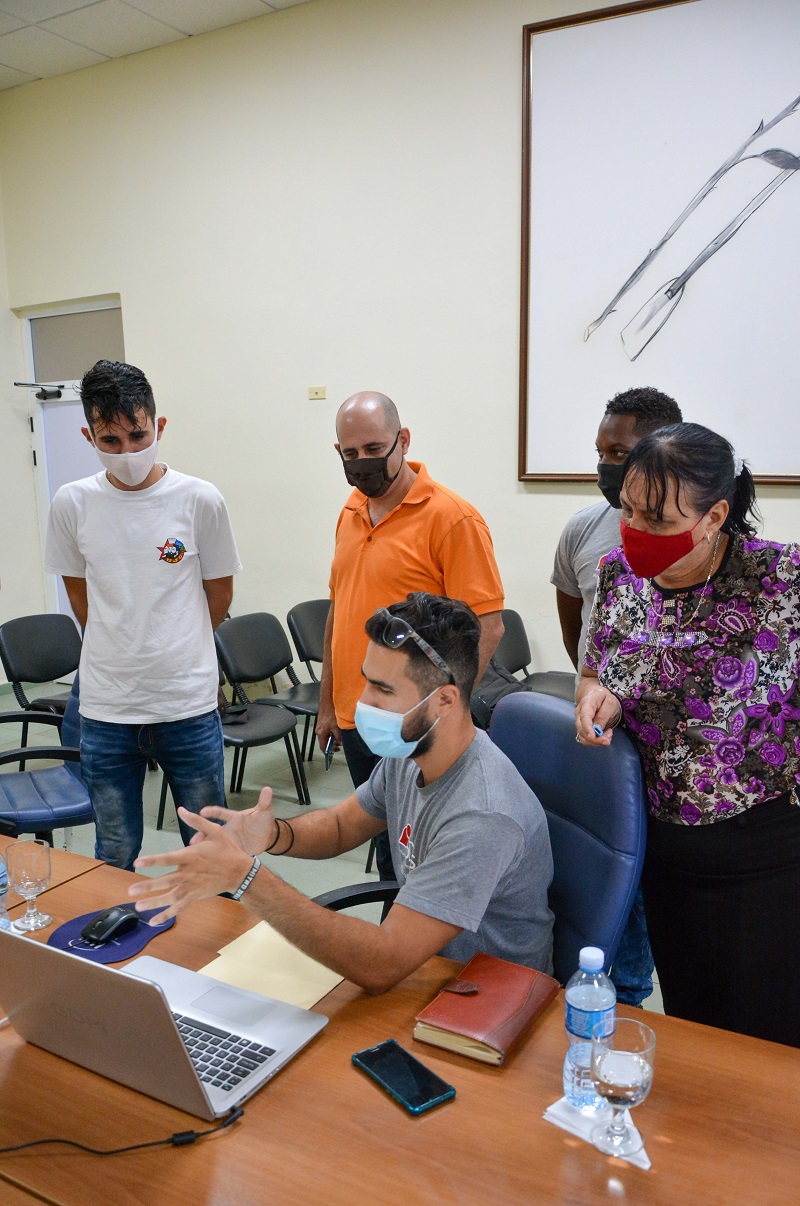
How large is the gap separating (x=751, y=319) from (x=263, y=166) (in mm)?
2664

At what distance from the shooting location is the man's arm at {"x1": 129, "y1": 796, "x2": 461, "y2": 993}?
1.21 metres

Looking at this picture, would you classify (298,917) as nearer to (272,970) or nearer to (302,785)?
(272,970)

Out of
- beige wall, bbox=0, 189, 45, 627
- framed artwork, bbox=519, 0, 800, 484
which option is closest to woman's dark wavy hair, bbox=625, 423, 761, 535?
framed artwork, bbox=519, 0, 800, 484

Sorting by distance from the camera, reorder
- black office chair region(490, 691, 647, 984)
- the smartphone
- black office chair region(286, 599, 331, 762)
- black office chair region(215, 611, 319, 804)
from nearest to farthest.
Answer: the smartphone < black office chair region(490, 691, 647, 984) < black office chair region(215, 611, 319, 804) < black office chair region(286, 599, 331, 762)

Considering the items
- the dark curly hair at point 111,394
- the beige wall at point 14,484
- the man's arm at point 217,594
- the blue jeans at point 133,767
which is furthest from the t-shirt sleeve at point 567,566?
the beige wall at point 14,484

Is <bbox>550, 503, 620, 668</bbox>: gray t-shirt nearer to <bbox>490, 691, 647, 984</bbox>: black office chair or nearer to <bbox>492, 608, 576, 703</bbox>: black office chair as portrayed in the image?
<bbox>490, 691, 647, 984</bbox>: black office chair

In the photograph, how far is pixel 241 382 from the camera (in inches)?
191

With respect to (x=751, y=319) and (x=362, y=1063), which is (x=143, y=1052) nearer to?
(x=362, y=1063)

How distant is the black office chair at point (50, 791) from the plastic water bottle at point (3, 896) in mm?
981

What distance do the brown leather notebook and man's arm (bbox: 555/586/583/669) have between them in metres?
1.21

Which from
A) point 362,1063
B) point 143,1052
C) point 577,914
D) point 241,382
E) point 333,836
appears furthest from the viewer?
point 241,382

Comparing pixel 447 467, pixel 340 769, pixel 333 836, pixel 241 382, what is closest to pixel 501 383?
pixel 447 467

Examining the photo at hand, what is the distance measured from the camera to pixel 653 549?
4.66ft

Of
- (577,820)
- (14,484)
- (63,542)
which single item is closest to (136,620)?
(63,542)
